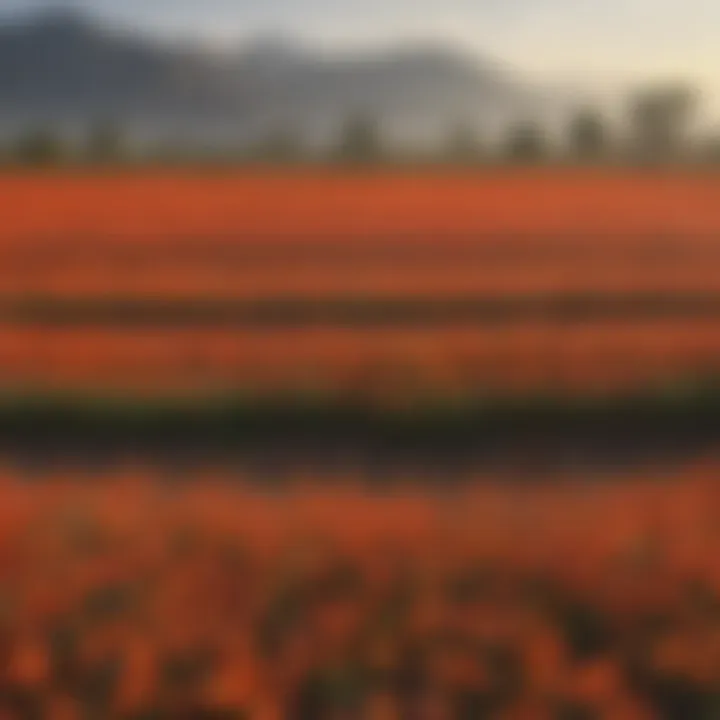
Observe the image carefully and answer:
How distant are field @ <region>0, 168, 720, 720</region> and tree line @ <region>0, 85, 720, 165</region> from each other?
33 mm

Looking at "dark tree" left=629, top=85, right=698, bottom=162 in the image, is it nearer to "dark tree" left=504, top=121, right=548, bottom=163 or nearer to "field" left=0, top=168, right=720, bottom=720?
"field" left=0, top=168, right=720, bottom=720

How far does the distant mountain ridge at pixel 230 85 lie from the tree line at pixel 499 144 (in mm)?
23

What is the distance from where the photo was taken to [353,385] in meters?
2.15

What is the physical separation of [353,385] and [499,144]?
1.53 ft

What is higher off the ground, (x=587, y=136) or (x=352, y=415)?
(x=587, y=136)

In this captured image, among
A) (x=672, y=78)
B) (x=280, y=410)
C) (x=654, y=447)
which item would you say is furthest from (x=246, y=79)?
(x=654, y=447)

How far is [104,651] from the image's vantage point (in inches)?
74.2

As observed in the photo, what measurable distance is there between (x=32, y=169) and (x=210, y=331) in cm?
40

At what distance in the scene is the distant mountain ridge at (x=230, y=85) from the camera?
2072mm

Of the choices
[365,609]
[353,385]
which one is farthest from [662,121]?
[365,609]

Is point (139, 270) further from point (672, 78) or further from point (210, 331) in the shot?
point (672, 78)

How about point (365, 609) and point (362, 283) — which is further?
point (362, 283)

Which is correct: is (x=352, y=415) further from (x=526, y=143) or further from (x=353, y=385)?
(x=526, y=143)

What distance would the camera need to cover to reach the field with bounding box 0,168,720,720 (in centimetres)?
197
